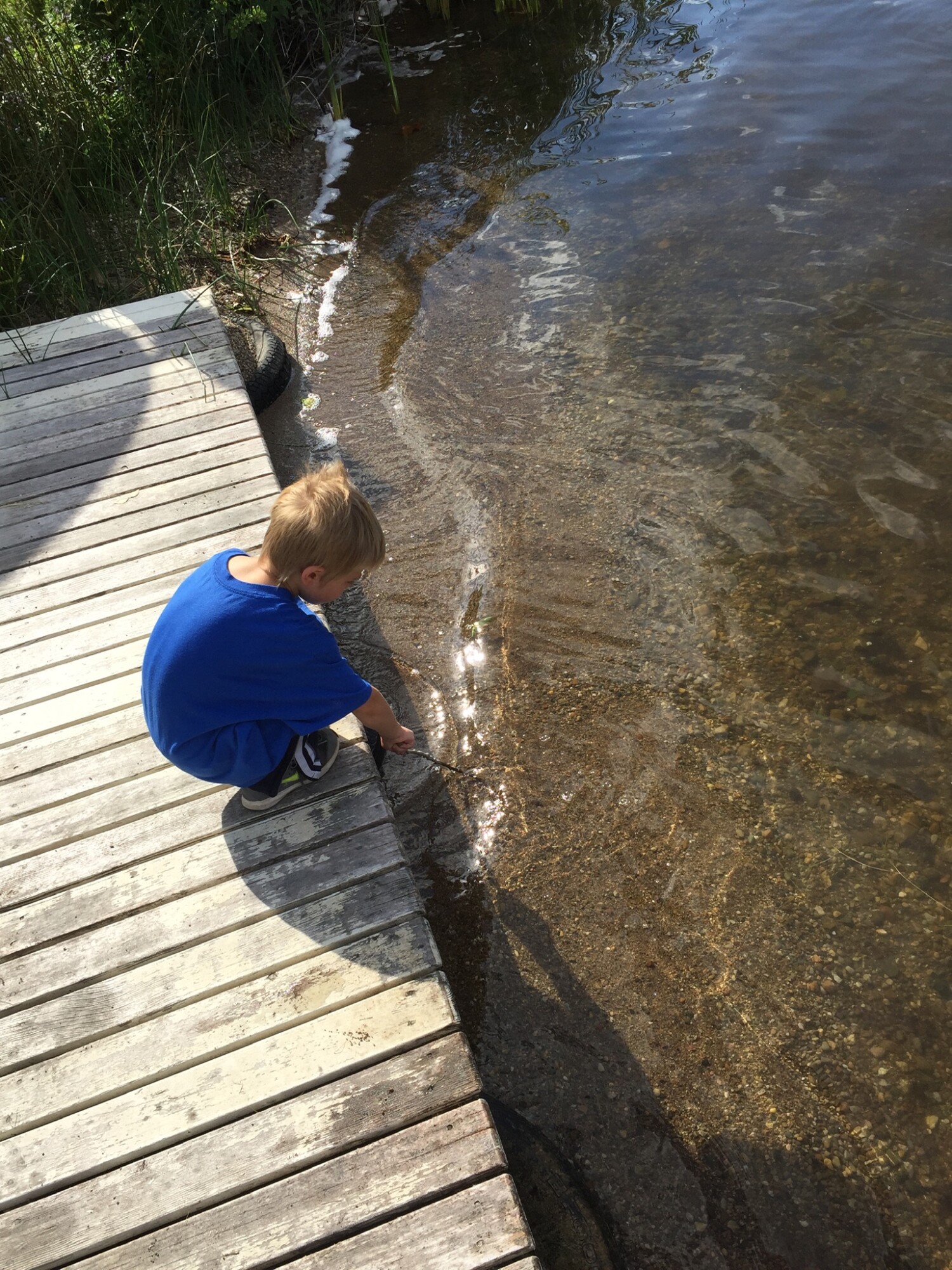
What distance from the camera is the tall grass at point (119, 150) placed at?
5969 mm

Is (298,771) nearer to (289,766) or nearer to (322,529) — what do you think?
(289,766)

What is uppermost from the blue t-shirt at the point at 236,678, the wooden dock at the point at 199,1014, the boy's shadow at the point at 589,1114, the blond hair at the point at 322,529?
the blond hair at the point at 322,529

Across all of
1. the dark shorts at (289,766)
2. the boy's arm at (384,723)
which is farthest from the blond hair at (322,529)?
the dark shorts at (289,766)

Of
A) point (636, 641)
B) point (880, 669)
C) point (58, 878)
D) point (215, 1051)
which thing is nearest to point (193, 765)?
point (58, 878)

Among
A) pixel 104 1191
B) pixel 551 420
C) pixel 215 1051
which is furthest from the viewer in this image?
pixel 551 420

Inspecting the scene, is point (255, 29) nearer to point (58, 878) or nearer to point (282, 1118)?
point (58, 878)

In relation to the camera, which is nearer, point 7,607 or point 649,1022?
point 649,1022

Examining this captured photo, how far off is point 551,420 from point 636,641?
1.77 m

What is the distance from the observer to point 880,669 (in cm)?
368

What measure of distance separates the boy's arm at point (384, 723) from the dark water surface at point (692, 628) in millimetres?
552

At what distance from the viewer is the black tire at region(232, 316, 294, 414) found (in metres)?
5.57

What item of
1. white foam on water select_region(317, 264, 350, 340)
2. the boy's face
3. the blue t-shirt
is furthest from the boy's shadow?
white foam on water select_region(317, 264, 350, 340)

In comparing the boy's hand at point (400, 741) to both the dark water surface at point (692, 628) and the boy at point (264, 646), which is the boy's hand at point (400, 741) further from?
the dark water surface at point (692, 628)

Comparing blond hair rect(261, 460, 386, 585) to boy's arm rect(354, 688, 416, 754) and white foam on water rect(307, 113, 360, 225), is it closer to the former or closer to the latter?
boy's arm rect(354, 688, 416, 754)
